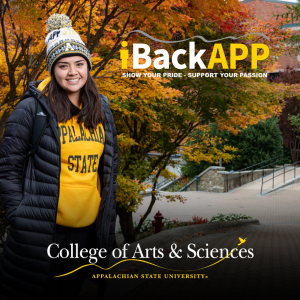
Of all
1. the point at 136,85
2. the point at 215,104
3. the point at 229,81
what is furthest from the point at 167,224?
the point at 136,85

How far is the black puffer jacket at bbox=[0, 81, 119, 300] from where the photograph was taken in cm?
192

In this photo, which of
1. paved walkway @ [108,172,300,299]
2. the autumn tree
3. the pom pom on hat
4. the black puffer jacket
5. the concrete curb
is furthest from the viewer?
the concrete curb

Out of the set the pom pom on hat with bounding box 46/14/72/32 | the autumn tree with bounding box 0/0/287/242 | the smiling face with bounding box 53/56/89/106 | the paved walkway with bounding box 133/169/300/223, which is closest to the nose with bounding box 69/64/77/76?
the smiling face with bounding box 53/56/89/106

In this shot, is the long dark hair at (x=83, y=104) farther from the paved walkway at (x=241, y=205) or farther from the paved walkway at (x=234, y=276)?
the paved walkway at (x=241, y=205)

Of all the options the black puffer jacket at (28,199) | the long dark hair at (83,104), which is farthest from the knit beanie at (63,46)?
the black puffer jacket at (28,199)

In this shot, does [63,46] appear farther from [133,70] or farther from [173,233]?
[173,233]

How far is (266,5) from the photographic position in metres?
36.6

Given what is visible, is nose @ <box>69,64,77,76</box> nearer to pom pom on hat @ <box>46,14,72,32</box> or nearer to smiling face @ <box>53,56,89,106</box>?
smiling face @ <box>53,56,89,106</box>

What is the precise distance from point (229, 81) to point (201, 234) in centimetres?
375

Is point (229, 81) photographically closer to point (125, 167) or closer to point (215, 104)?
point (215, 104)

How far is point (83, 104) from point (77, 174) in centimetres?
44

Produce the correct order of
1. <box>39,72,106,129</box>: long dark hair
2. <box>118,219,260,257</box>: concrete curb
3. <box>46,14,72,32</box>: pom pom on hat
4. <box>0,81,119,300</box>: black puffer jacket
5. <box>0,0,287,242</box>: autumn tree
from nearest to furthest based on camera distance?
<box>0,81,119,300</box>: black puffer jacket
<box>39,72,106,129</box>: long dark hair
<box>46,14,72,32</box>: pom pom on hat
<box>0,0,287,242</box>: autumn tree
<box>118,219,260,257</box>: concrete curb

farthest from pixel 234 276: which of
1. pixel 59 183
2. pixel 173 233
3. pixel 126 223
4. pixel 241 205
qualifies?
pixel 241 205

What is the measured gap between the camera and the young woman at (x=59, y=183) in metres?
1.93
